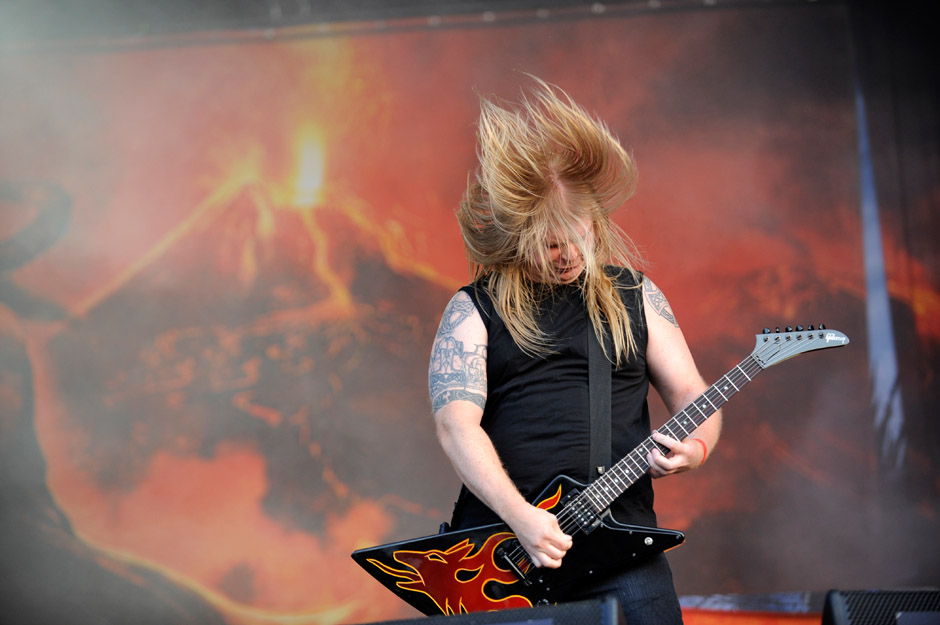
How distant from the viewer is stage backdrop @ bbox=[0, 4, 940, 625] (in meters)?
4.50

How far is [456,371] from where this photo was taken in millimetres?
2223

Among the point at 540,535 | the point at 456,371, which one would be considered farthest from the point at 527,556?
the point at 456,371

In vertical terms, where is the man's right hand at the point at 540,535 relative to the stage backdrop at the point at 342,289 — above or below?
below

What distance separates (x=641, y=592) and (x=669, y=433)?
1.34 feet

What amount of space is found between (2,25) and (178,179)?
4.51 feet

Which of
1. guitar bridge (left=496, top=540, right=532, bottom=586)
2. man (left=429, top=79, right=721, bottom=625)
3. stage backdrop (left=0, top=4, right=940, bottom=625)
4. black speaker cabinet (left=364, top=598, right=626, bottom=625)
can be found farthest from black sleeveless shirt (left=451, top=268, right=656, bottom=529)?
stage backdrop (left=0, top=4, right=940, bottom=625)

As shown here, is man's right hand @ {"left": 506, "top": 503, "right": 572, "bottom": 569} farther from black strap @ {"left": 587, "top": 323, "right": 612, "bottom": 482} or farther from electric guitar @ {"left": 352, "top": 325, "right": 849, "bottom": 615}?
black strap @ {"left": 587, "top": 323, "right": 612, "bottom": 482}

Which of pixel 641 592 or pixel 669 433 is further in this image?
pixel 669 433

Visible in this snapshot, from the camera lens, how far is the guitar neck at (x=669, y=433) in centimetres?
211

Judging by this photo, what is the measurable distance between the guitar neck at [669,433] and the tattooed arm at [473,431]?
184 mm

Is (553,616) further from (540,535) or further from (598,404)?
(598,404)

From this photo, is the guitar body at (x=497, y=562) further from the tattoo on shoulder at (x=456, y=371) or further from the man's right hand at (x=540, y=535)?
the tattoo on shoulder at (x=456, y=371)

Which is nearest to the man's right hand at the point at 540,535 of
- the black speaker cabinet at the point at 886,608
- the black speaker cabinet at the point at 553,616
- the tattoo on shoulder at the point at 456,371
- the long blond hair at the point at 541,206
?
the tattoo on shoulder at the point at 456,371

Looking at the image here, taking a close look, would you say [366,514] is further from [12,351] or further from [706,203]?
[706,203]
